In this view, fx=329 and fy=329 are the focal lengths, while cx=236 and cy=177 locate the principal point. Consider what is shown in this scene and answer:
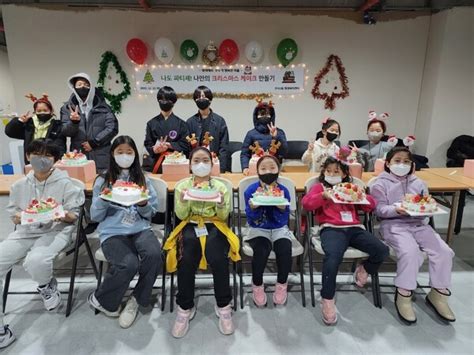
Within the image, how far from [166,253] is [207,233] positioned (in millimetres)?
384

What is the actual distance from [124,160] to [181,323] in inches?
51.0

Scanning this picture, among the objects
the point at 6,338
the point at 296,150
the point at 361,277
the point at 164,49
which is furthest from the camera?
the point at 296,150

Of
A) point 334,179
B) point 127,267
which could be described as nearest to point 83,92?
point 127,267

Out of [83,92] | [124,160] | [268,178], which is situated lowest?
[268,178]

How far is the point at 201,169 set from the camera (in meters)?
2.56

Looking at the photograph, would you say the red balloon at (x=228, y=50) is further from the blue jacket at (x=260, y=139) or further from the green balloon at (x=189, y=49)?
the blue jacket at (x=260, y=139)

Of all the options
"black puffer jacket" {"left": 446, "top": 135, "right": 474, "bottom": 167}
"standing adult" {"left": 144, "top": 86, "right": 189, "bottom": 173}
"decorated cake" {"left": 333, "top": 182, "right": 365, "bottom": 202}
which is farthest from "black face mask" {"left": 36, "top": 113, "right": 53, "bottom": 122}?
"black puffer jacket" {"left": 446, "top": 135, "right": 474, "bottom": 167}

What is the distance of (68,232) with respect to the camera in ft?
8.59

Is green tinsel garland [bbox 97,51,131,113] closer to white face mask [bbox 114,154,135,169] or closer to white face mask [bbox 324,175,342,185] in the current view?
white face mask [bbox 114,154,135,169]

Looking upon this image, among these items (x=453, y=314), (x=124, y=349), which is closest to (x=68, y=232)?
(x=124, y=349)

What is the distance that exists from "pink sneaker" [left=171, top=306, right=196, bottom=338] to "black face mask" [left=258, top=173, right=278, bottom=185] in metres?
1.15

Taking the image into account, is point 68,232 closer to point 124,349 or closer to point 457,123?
point 124,349

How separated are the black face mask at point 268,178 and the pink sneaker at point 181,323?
1.15m

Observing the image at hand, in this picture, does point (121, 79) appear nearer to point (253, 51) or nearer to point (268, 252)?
point (253, 51)
